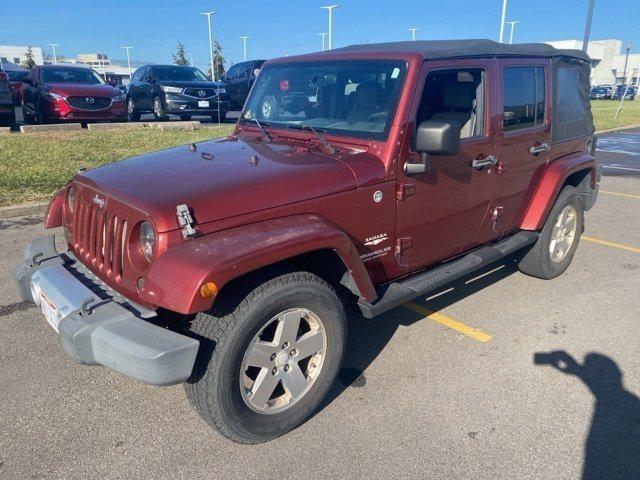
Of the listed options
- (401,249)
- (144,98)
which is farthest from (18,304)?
(144,98)

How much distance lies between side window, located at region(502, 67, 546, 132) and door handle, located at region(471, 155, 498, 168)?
0.92ft

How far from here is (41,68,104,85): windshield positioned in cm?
1329

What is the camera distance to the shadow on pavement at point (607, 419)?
2553 mm

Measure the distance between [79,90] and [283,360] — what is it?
41.1ft

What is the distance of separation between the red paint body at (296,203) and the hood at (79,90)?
→ 10668 millimetres

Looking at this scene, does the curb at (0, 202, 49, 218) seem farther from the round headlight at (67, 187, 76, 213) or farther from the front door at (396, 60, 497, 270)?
the front door at (396, 60, 497, 270)

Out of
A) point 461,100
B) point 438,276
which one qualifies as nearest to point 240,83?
point 461,100

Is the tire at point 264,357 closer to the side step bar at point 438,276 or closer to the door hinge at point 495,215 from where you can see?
the side step bar at point 438,276

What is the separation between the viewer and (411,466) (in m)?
2.56

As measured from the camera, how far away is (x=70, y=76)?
13516 mm

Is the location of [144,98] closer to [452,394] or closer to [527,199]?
[527,199]

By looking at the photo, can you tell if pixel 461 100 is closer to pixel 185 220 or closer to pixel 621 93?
pixel 185 220

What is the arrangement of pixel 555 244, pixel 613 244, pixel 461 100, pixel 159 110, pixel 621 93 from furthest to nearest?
1. pixel 621 93
2. pixel 159 110
3. pixel 613 244
4. pixel 555 244
5. pixel 461 100

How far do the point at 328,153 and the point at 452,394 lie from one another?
1.65 m
